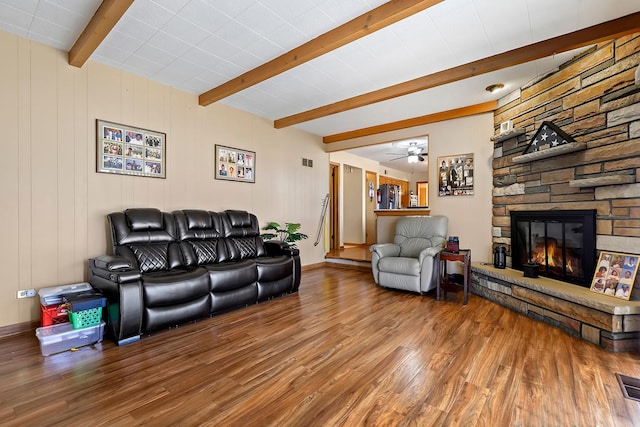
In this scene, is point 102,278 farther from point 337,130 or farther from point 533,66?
point 533,66

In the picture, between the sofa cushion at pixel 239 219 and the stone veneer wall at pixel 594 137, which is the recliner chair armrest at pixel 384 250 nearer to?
the stone veneer wall at pixel 594 137

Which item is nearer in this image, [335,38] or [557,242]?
[335,38]

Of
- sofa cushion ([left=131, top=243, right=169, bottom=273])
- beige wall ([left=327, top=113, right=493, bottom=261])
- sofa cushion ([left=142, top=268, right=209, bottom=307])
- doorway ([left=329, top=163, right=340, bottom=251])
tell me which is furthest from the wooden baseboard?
doorway ([left=329, top=163, right=340, bottom=251])

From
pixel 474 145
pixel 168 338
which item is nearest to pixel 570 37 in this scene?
pixel 474 145

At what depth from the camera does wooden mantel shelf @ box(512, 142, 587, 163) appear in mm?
2930

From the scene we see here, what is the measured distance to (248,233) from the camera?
13.8ft

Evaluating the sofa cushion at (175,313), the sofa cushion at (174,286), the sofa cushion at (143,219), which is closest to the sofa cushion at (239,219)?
the sofa cushion at (143,219)

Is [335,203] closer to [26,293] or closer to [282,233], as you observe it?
[282,233]

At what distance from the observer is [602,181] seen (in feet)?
8.75

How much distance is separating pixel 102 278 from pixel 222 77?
2576 mm

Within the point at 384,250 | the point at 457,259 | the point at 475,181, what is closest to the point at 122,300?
the point at 384,250

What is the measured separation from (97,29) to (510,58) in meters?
3.82

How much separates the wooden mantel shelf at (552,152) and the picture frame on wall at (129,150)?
4457 millimetres

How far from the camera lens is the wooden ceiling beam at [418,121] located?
14.5ft
